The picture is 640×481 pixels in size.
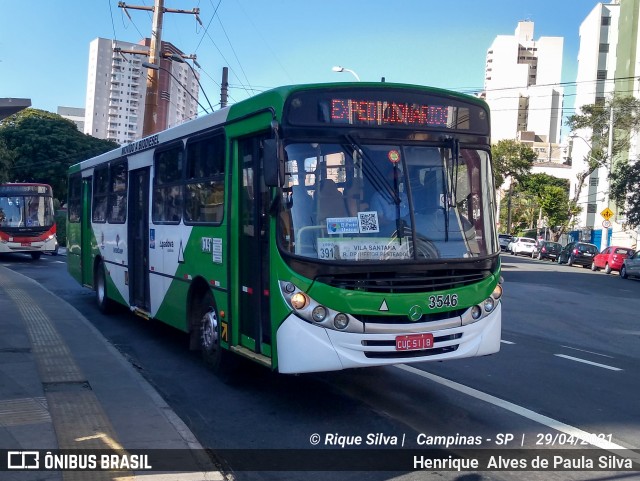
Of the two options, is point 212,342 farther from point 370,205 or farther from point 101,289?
point 101,289

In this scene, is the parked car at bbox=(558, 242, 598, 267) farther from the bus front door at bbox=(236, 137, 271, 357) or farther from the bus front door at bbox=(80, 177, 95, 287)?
the bus front door at bbox=(236, 137, 271, 357)

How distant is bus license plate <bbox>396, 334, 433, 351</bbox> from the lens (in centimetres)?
672

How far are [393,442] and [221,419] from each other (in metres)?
1.80

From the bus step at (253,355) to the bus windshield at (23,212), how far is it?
26347 millimetres

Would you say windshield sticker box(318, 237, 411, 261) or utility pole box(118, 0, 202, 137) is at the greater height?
utility pole box(118, 0, 202, 137)

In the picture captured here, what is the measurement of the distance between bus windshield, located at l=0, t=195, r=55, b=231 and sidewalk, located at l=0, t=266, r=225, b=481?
21535 mm

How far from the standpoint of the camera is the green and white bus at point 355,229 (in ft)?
21.7

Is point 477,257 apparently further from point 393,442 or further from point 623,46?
point 623,46

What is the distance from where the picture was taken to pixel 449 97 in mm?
7445

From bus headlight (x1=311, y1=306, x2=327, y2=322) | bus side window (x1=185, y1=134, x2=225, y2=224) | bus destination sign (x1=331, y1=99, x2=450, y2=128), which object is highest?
bus destination sign (x1=331, y1=99, x2=450, y2=128)

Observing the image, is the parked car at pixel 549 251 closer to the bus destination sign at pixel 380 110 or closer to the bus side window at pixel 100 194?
the bus side window at pixel 100 194

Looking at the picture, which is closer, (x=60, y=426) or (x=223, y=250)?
(x=60, y=426)

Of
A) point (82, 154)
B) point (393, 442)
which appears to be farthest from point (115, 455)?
point (82, 154)

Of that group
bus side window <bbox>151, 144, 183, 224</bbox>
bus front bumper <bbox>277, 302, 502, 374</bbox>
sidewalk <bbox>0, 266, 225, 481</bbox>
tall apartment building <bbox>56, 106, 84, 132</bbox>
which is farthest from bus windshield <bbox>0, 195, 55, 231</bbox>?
tall apartment building <bbox>56, 106, 84, 132</bbox>
